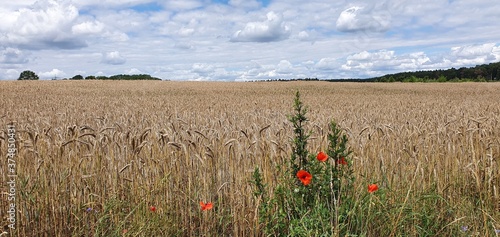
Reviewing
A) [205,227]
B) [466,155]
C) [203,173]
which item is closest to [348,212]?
[205,227]

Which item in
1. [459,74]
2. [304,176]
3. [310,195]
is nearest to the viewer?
[304,176]

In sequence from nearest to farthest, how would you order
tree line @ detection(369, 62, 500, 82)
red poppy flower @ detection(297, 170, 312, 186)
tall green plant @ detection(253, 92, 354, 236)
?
red poppy flower @ detection(297, 170, 312, 186), tall green plant @ detection(253, 92, 354, 236), tree line @ detection(369, 62, 500, 82)

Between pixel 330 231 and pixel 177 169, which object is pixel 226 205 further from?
pixel 330 231

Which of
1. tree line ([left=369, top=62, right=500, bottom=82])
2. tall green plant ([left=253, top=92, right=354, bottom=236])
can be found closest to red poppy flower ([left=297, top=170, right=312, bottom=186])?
tall green plant ([left=253, top=92, right=354, bottom=236])

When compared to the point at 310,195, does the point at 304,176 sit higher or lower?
higher

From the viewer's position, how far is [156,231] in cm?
344

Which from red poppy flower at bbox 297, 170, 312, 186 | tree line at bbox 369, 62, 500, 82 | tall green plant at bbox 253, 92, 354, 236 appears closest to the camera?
red poppy flower at bbox 297, 170, 312, 186

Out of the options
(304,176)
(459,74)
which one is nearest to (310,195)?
(304,176)

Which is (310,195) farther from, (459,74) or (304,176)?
(459,74)

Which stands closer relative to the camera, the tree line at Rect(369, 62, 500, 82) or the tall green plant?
the tall green plant

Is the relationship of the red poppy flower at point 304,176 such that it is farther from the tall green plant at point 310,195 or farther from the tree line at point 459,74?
the tree line at point 459,74

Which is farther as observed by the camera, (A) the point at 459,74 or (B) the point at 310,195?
(A) the point at 459,74

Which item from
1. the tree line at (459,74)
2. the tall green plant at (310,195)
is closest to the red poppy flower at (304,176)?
the tall green plant at (310,195)

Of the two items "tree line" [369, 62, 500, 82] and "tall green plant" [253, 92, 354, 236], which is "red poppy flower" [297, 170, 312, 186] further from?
"tree line" [369, 62, 500, 82]
